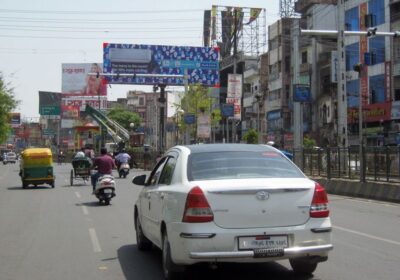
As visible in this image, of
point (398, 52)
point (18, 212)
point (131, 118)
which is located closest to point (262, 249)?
point (18, 212)

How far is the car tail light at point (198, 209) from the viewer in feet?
22.1

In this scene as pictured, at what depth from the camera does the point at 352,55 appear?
51625 millimetres

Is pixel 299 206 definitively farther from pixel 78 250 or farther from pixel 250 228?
pixel 78 250

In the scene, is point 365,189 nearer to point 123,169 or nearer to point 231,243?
point 231,243

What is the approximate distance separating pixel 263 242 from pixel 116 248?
4218 mm

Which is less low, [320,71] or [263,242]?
[320,71]

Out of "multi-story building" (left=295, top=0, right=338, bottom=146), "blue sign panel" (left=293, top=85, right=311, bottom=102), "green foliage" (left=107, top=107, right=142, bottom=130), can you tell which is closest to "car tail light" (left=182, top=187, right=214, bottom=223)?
"blue sign panel" (left=293, top=85, right=311, bottom=102)

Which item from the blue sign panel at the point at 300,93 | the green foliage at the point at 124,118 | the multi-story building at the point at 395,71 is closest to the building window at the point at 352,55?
the multi-story building at the point at 395,71

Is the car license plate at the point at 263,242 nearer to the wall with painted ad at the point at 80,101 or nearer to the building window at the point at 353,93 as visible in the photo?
the building window at the point at 353,93

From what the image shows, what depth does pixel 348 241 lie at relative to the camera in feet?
35.6

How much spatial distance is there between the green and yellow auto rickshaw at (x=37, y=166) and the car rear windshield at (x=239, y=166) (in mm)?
20465

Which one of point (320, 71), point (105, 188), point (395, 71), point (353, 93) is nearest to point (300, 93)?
point (105, 188)

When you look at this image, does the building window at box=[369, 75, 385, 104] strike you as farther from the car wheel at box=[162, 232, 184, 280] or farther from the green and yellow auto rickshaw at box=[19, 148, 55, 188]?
the car wheel at box=[162, 232, 184, 280]

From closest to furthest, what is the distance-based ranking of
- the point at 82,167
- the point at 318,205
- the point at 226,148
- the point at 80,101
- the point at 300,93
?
the point at 318,205 < the point at 226,148 < the point at 82,167 < the point at 300,93 < the point at 80,101
